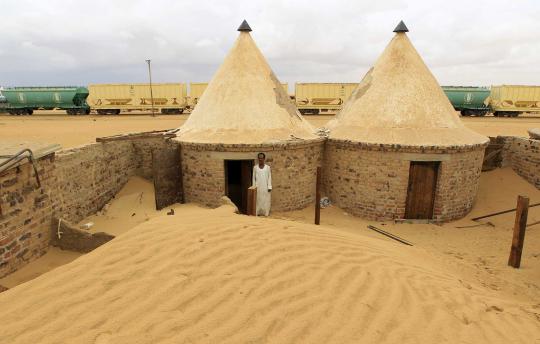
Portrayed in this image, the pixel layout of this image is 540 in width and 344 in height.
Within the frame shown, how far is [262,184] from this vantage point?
8.40m

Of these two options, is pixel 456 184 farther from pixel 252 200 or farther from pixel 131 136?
pixel 131 136

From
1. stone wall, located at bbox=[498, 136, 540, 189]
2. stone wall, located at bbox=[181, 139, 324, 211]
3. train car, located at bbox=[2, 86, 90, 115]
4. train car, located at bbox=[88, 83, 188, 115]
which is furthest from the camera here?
train car, located at bbox=[2, 86, 90, 115]

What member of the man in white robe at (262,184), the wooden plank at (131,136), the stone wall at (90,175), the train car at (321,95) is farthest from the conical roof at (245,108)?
the train car at (321,95)

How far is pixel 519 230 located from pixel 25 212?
30.6 feet

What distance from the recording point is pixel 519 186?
1141cm

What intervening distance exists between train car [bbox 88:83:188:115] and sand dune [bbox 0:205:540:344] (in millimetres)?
28806

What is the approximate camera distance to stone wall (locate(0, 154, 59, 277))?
4.33m

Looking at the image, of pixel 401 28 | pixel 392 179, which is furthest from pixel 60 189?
pixel 401 28

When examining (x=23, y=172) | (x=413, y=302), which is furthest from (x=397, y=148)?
(x=23, y=172)

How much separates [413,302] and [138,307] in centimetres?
272

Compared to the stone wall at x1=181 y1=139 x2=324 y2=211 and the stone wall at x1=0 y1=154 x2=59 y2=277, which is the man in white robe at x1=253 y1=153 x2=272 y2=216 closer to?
the stone wall at x1=181 y1=139 x2=324 y2=211

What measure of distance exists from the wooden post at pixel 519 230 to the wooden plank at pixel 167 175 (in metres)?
8.78

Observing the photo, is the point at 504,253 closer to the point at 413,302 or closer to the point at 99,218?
the point at 413,302

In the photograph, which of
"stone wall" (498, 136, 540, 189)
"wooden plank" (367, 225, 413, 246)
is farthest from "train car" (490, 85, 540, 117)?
"wooden plank" (367, 225, 413, 246)
